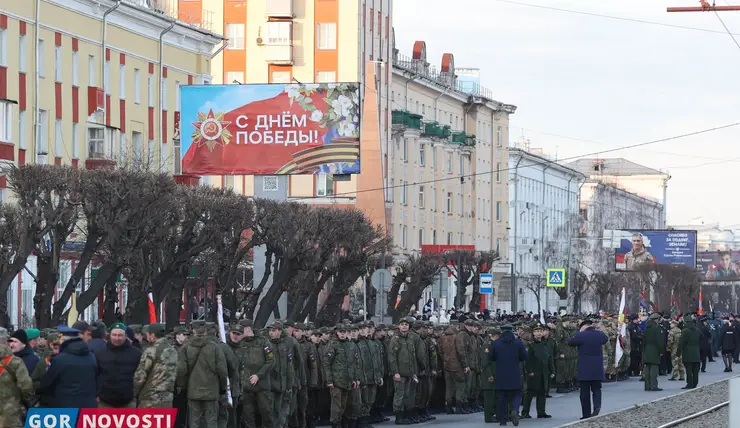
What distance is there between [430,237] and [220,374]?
73.6 metres

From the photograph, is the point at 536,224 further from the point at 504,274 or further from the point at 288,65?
the point at 288,65

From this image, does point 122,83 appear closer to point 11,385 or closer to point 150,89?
point 150,89

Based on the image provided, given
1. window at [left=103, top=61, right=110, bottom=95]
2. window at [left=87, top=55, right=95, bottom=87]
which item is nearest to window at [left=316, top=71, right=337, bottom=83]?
window at [left=103, top=61, right=110, bottom=95]

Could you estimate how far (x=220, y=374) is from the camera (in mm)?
19859

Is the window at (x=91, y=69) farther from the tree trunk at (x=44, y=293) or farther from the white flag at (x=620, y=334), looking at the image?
the white flag at (x=620, y=334)

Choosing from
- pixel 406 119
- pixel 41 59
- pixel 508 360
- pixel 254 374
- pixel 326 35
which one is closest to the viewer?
pixel 254 374

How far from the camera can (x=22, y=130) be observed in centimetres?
4869

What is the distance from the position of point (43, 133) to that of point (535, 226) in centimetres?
7331

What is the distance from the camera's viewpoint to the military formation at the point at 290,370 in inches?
631

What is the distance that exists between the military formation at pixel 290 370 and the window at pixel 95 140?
21129 millimetres

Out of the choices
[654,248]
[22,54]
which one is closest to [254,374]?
[22,54]

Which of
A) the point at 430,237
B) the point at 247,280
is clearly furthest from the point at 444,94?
the point at 247,280

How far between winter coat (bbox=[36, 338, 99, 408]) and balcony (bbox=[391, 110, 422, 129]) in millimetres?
68866

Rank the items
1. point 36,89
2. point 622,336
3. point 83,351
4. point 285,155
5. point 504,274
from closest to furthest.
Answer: point 83,351 < point 622,336 < point 285,155 < point 36,89 < point 504,274
